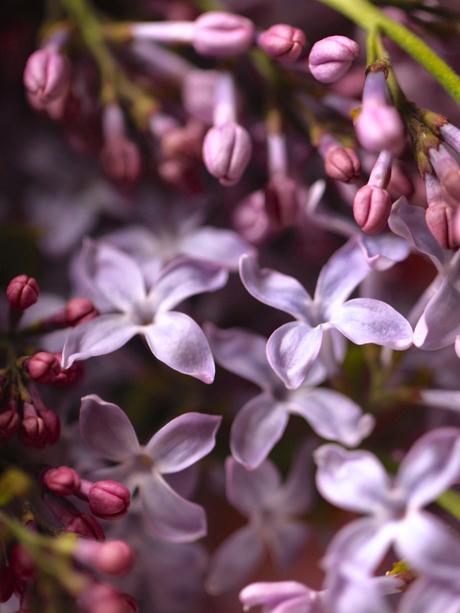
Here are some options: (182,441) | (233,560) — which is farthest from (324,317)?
(233,560)

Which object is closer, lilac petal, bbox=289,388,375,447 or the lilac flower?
the lilac flower

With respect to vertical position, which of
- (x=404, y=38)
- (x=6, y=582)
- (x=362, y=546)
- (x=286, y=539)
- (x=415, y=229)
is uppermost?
(x=404, y=38)

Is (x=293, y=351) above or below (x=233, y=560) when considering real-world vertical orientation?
above

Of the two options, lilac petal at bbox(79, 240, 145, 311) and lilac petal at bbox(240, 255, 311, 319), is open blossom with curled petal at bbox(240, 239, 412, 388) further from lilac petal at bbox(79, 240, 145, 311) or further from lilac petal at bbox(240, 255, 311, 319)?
lilac petal at bbox(79, 240, 145, 311)

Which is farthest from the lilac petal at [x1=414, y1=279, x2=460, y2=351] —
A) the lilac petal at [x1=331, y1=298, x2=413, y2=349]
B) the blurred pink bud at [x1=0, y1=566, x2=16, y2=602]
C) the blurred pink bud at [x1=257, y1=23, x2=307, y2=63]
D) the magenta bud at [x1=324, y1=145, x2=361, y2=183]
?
the blurred pink bud at [x1=0, y1=566, x2=16, y2=602]

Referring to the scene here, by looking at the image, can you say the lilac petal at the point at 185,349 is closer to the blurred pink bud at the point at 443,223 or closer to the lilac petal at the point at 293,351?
the lilac petal at the point at 293,351

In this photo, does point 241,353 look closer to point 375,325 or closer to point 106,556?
point 375,325

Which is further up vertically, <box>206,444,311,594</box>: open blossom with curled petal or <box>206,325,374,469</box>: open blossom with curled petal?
<box>206,325,374,469</box>: open blossom with curled petal
